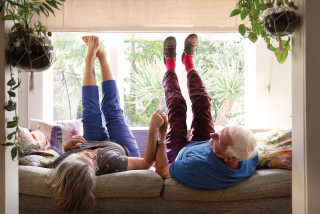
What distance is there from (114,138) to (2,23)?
67.9 inches

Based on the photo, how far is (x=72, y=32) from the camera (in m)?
4.18

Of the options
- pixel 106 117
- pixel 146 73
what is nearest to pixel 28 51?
pixel 106 117

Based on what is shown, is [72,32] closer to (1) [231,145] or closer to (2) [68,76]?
(2) [68,76]

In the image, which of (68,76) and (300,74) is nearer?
(300,74)

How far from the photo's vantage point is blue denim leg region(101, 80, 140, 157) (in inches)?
132

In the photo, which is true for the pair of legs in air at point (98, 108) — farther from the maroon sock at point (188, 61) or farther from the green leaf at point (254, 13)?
the green leaf at point (254, 13)

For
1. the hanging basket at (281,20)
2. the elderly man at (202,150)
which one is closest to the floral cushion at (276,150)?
the elderly man at (202,150)

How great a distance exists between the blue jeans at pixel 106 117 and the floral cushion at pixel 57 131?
281 mm

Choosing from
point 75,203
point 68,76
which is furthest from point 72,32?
point 75,203

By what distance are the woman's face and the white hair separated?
0.88 meters

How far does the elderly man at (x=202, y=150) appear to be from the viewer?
243cm

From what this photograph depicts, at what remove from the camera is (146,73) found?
4.32 metres

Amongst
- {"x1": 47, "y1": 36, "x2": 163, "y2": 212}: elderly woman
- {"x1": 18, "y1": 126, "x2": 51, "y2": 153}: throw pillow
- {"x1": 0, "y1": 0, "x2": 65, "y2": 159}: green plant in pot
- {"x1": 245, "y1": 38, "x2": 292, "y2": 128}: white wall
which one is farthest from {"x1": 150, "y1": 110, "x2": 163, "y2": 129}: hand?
{"x1": 245, "y1": 38, "x2": 292, "y2": 128}: white wall

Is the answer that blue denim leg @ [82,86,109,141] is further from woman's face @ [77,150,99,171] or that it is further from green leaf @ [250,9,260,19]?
green leaf @ [250,9,260,19]
